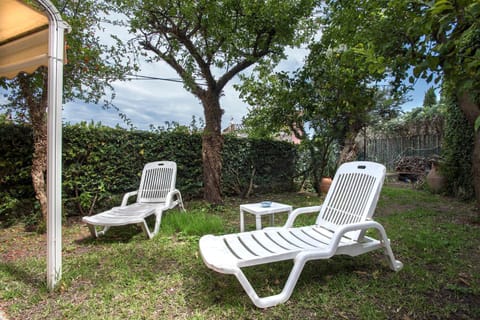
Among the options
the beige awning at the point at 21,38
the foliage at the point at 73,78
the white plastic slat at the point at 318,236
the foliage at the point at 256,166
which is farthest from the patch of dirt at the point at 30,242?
the foliage at the point at 256,166

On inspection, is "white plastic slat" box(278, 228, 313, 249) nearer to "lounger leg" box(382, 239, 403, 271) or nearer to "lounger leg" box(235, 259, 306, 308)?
"lounger leg" box(235, 259, 306, 308)

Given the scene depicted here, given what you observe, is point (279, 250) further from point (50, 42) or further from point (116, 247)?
point (50, 42)

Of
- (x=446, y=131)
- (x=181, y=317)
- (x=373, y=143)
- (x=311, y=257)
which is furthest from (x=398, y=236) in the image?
(x=373, y=143)

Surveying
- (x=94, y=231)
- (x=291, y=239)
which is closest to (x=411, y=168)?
(x=291, y=239)

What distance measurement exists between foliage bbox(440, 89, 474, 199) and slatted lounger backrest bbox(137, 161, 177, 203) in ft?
21.0

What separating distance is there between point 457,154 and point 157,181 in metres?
6.93

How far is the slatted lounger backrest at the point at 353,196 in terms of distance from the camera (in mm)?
2477

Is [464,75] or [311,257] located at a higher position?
[464,75]

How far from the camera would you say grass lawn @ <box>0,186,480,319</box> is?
189cm

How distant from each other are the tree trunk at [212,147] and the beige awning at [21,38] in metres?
3.19

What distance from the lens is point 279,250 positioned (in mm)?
2123

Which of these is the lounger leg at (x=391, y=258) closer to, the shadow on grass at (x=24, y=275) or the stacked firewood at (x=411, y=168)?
the shadow on grass at (x=24, y=275)

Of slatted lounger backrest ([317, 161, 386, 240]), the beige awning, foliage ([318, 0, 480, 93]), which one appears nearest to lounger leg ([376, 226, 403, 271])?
slatted lounger backrest ([317, 161, 386, 240])

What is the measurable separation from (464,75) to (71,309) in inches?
119
